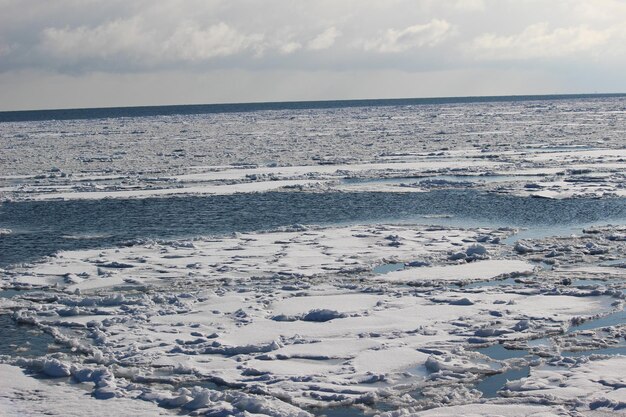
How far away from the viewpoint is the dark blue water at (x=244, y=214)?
17906 millimetres

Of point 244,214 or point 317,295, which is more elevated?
point 244,214

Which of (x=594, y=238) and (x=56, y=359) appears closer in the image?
(x=56, y=359)

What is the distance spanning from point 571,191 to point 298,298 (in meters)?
12.3

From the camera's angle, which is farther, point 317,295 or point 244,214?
point 244,214

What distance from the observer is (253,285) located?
518 inches

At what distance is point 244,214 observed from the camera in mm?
20062

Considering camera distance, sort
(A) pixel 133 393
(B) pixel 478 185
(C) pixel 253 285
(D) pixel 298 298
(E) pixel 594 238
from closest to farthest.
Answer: (A) pixel 133 393 → (D) pixel 298 298 → (C) pixel 253 285 → (E) pixel 594 238 → (B) pixel 478 185

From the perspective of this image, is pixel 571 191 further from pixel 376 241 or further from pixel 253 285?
pixel 253 285

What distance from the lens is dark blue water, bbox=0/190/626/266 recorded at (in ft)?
58.7

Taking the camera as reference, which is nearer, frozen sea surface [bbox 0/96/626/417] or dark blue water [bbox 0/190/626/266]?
frozen sea surface [bbox 0/96/626/417]

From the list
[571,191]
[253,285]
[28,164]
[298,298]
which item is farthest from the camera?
[28,164]

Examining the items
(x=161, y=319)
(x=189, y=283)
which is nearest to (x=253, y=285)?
(x=189, y=283)

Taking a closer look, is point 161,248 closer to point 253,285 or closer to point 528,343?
point 253,285

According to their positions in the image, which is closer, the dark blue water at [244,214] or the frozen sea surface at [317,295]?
the frozen sea surface at [317,295]
